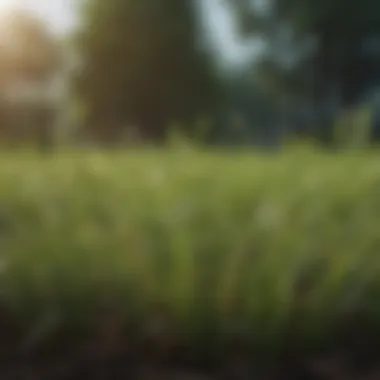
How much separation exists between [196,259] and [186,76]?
283 centimetres

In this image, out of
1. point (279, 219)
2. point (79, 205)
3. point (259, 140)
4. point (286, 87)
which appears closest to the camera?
point (279, 219)

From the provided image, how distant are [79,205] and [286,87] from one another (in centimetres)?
221

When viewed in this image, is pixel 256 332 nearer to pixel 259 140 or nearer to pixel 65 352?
pixel 65 352

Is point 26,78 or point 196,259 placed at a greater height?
point 26,78

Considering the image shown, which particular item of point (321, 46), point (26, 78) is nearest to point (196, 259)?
point (26, 78)

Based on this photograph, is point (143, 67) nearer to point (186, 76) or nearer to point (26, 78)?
point (186, 76)

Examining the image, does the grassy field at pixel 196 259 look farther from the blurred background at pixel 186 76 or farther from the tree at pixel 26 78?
the tree at pixel 26 78

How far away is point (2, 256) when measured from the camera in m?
0.89

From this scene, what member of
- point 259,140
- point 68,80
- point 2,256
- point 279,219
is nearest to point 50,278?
point 2,256

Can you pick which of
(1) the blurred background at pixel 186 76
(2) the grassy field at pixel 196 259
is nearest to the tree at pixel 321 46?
(1) the blurred background at pixel 186 76

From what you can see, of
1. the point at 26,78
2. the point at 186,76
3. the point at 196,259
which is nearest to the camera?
the point at 196,259

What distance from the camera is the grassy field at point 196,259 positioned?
2.64 ft

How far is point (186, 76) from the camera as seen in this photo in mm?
3607

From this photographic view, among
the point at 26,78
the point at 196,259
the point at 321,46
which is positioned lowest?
the point at 196,259
